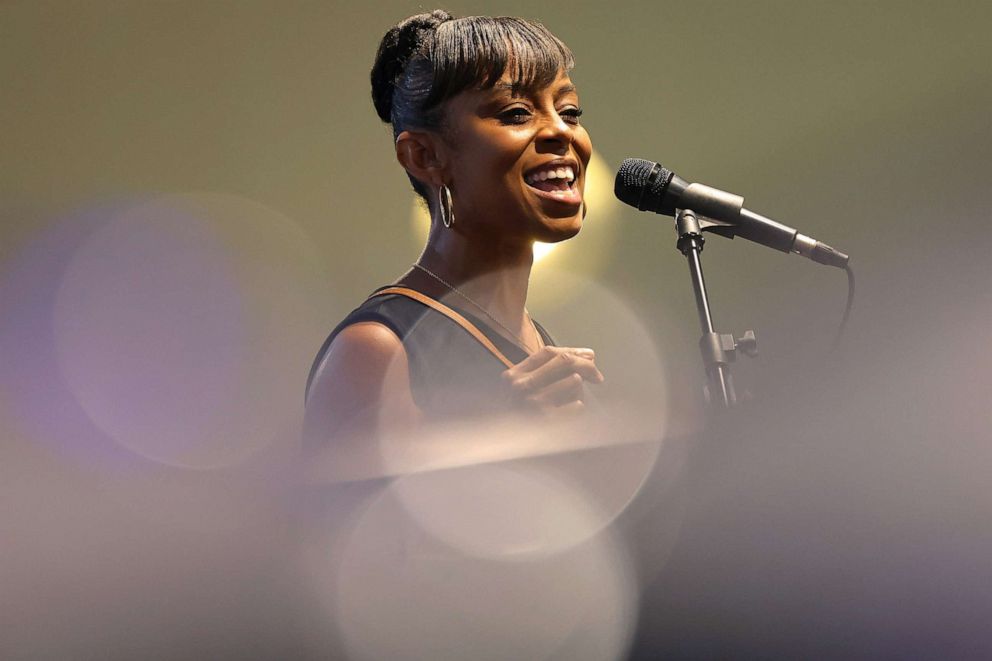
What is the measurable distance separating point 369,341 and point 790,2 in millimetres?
1829

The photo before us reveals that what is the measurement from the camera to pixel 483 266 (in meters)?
1.43

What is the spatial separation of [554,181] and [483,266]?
17cm

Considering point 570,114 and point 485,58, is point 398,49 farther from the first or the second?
point 570,114

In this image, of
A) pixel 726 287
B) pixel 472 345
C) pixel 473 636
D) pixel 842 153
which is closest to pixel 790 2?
pixel 842 153

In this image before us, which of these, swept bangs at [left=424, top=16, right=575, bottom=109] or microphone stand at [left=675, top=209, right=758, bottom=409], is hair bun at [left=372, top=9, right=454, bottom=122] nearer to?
swept bangs at [left=424, top=16, right=575, bottom=109]

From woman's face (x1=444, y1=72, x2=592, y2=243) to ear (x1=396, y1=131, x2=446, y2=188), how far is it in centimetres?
2

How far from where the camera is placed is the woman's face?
53.6 inches

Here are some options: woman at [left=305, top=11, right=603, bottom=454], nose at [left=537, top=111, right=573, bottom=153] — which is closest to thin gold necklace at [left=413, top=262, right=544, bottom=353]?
woman at [left=305, top=11, right=603, bottom=454]

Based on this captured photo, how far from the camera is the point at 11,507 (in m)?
2.25

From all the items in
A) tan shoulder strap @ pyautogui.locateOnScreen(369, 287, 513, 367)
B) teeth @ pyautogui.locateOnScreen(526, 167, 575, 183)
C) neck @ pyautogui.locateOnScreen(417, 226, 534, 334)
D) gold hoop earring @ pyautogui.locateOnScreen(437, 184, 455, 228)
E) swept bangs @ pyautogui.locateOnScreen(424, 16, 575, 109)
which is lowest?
tan shoulder strap @ pyautogui.locateOnScreen(369, 287, 513, 367)

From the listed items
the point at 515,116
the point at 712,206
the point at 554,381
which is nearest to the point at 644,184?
the point at 712,206

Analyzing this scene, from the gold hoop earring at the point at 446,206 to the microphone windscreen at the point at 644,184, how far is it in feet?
0.82

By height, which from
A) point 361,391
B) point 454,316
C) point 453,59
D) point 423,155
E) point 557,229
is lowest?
point 361,391

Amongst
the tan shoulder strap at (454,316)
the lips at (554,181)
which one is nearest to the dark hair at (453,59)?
the lips at (554,181)
